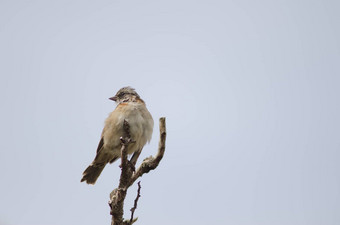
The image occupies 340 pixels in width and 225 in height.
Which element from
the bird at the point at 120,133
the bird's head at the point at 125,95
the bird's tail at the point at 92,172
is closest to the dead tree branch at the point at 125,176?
the bird at the point at 120,133

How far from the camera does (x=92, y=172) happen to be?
28.1 ft

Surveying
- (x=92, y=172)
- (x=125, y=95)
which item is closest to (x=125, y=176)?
(x=92, y=172)

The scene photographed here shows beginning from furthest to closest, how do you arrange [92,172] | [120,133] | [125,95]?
1. [125,95]
2. [92,172]
3. [120,133]

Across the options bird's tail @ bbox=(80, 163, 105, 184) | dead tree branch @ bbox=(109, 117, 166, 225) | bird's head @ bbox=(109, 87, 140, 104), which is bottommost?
dead tree branch @ bbox=(109, 117, 166, 225)

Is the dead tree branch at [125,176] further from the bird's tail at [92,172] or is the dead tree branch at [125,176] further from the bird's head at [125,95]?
the bird's head at [125,95]

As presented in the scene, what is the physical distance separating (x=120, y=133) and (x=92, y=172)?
55.7 inches

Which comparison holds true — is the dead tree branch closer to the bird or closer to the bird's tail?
the bird

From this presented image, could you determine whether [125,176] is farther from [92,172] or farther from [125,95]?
[125,95]

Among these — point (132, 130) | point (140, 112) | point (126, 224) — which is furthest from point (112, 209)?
point (140, 112)

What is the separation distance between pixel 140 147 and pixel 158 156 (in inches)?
90.1

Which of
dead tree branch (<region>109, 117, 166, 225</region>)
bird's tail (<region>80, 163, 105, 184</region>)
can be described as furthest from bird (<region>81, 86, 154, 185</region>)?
dead tree branch (<region>109, 117, 166, 225</region>)

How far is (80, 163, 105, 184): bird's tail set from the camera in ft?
27.8

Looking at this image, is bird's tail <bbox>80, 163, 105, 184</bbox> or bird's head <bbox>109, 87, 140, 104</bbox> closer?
bird's tail <bbox>80, 163, 105, 184</bbox>

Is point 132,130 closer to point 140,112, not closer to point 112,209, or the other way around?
point 140,112
